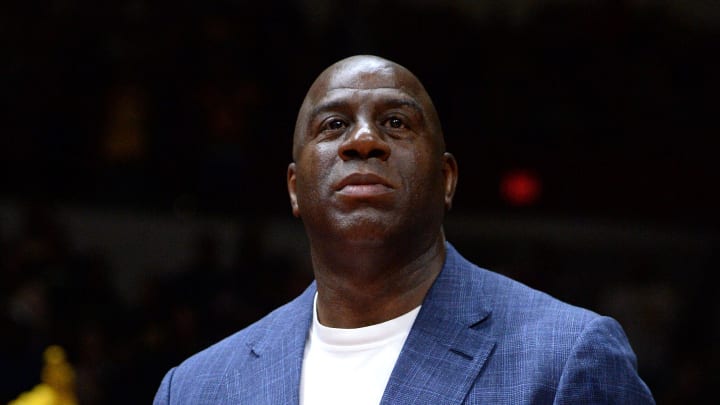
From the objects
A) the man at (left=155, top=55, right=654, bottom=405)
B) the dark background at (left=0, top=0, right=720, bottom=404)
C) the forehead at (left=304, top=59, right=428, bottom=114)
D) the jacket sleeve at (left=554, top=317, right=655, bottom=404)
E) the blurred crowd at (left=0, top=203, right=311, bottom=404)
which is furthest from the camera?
the dark background at (left=0, top=0, right=720, bottom=404)

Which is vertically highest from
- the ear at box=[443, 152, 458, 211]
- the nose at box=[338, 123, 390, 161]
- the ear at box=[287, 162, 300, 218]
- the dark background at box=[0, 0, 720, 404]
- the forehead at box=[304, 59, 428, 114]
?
the forehead at box=[304, 59, 428, 114]

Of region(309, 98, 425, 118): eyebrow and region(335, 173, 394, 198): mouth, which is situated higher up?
region(309, 98, 425, 118): eyebrow

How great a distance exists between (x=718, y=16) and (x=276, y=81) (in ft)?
7.70

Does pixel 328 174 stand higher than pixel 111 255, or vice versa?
pixel 328 174

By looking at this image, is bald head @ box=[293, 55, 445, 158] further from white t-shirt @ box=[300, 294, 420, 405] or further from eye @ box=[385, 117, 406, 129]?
white t-shirt @ box=[300, 294, 420, 405]

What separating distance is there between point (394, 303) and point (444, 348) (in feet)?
0.54

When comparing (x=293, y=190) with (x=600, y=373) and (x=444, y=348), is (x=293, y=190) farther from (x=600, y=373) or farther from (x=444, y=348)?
(x=600, y=373)

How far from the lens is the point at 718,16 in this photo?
7.03 metres

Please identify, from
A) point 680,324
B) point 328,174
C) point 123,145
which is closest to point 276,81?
point 123,145

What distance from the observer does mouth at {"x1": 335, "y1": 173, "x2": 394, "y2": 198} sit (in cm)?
277

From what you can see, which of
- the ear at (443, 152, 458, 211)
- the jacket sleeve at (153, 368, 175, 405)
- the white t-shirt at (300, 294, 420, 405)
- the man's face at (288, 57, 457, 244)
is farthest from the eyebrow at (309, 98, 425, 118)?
the jacket sleeve at (153, 368, 175, 405)

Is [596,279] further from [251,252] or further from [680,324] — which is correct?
[251,252]

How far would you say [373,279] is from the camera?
2.86 meters

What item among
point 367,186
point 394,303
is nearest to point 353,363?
point 394,303
